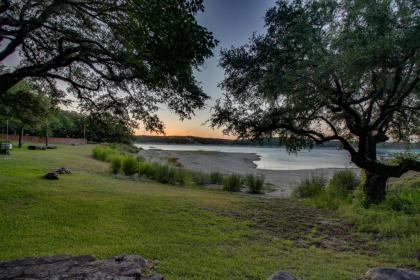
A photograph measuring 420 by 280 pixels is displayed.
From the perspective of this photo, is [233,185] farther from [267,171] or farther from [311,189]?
[267,171]

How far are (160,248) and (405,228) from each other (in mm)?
5933

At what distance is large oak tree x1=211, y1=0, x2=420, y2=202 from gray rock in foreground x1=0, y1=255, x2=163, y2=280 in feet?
18.6

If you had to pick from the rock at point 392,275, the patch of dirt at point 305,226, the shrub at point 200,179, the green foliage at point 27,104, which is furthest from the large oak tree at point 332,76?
the shrub at point 200,179

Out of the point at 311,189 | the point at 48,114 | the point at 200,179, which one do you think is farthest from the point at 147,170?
the point at 311,189

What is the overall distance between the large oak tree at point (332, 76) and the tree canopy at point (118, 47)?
2222 mm

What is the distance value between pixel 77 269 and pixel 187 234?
10.8ft

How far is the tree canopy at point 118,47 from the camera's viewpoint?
16.2 ft

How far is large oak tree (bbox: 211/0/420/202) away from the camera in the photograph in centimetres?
641

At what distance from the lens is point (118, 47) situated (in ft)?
28.0

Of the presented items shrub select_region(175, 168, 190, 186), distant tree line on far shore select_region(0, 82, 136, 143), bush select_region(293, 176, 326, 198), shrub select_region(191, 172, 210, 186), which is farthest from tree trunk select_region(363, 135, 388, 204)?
shrub select_region(191, 172, 210, 186)

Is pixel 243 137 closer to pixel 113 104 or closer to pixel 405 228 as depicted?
pixel 113 104

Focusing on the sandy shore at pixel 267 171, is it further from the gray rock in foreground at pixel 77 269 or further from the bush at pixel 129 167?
the gray rock in foreground at pixel 77 269

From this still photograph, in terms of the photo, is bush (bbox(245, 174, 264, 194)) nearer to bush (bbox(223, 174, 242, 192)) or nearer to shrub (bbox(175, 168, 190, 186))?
bush (bbox(223, 174, 242, 192))

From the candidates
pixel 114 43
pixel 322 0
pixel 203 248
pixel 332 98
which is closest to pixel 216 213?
pixel 203 248
